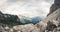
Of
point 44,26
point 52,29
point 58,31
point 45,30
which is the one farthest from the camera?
point 44,26

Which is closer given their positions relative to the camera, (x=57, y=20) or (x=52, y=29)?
(x=52, y=29)

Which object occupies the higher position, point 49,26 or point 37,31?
point 49,26

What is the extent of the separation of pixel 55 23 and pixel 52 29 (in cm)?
666

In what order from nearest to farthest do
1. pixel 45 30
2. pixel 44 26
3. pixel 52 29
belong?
1. pixel 52 29
2. pixel 45 30
3. pixel 44 26

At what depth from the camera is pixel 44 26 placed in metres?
183

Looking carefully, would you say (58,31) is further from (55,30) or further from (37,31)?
(37,31)

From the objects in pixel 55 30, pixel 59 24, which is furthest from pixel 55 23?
pixel 55 30

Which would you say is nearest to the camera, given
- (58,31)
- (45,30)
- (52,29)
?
(58,31)

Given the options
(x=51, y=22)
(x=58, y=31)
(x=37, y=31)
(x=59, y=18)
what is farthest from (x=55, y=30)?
(x=37, y=31)

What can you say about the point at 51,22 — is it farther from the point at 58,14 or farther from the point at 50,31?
the point at 58,14

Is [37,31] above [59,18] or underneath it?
underneath

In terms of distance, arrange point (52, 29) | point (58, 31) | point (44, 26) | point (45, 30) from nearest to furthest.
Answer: point (58, 31) → point (52, 29) → point (45, 30) → point (44, 26)

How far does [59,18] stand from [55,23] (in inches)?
566

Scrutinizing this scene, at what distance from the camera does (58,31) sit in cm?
14575
